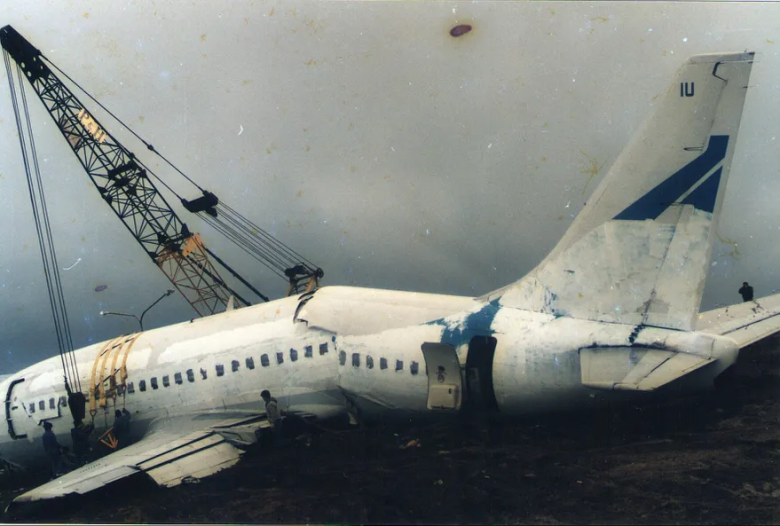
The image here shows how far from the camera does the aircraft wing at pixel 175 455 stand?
1941 centimetres

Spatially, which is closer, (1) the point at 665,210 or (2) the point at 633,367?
(2) the point at 633,367

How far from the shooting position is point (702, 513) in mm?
13836

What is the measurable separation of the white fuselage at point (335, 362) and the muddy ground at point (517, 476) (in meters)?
1.45

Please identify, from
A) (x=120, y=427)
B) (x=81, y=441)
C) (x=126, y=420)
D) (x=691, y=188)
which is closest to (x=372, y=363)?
(x=691, y=188)

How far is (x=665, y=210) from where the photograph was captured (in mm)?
16984

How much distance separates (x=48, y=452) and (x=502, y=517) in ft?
60.5

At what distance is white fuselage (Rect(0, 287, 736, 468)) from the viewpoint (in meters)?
17.9

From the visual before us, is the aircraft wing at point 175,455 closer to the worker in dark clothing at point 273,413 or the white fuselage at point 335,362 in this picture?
the white fuselage at point 335,362

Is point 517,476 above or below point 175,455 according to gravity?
below

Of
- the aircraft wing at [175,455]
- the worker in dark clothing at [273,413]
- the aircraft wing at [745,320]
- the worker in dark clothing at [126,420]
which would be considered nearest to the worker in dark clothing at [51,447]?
the worker in dark clothing at [126,420]

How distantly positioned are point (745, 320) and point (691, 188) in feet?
19.4

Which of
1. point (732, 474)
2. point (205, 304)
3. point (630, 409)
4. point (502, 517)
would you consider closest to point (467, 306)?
point (630, 409)

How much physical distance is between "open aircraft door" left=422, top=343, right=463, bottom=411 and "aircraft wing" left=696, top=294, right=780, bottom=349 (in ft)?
24.3

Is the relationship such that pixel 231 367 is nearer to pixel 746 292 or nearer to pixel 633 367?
pixel 633 367
